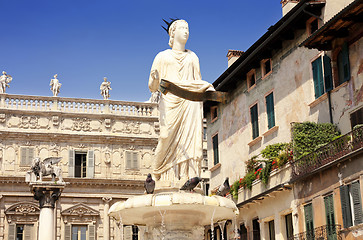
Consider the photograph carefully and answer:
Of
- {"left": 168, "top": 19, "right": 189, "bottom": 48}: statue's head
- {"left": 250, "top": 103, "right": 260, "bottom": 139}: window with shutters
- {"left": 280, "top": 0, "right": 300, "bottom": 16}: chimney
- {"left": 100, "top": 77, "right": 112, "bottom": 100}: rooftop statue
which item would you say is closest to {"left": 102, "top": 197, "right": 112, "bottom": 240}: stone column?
{"left": 100, "top": 77, "right": 112, "bottom": 100}: rooftop statue

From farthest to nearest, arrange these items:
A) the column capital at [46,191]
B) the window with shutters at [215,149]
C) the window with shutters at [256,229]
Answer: the window with shutters at [215,149], the column capital at [46,191], the window with shutters at [256,229]

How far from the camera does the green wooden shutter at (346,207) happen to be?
76.4 feet

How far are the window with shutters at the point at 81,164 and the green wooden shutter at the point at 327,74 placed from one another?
24180 mm

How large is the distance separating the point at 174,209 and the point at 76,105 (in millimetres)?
36265

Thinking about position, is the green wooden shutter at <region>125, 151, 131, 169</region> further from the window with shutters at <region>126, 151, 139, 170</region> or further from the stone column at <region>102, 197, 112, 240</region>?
the stone column at <region>102, 197, 112, 240</region>

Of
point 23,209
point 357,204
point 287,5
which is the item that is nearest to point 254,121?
point 287,5

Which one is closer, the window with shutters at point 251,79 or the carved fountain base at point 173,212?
the carved fountain base at point 173,212

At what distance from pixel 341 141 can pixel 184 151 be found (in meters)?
11.3

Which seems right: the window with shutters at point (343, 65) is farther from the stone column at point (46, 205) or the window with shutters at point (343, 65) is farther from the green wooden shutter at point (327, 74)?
the stone column at point (46, 205)

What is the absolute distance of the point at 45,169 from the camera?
37781 millimetres

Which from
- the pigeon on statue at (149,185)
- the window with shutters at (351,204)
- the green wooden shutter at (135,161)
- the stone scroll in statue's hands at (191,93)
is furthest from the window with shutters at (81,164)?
the pigeon on statue at (149,185)

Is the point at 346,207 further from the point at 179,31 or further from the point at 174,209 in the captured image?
the point at 174,209

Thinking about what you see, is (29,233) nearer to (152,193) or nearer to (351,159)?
(351,159)

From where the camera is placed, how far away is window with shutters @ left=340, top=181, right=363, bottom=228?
22781 millimetres
